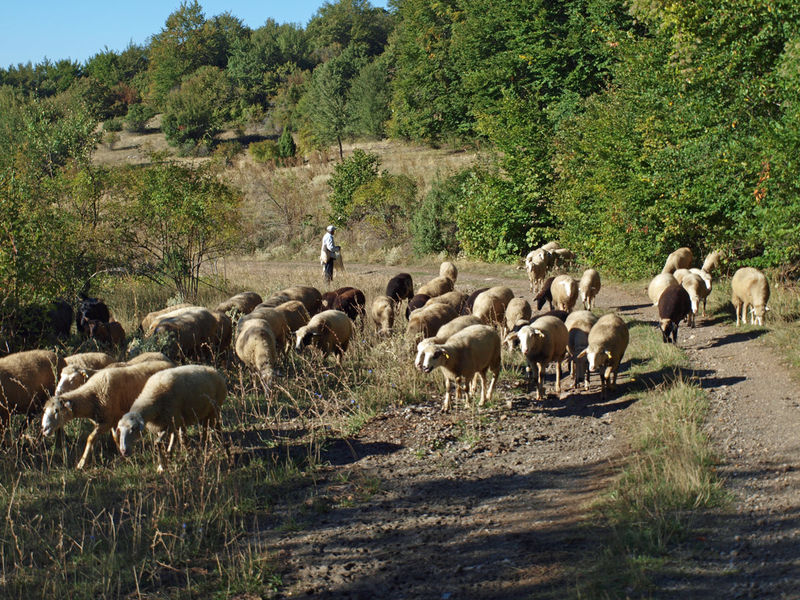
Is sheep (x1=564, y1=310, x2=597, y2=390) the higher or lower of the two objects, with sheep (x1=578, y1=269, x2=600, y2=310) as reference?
lower

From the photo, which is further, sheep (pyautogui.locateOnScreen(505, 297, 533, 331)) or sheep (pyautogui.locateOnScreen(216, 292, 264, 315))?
sheep (pyautogui.locateOnScreen(216, 292, 264, 315))

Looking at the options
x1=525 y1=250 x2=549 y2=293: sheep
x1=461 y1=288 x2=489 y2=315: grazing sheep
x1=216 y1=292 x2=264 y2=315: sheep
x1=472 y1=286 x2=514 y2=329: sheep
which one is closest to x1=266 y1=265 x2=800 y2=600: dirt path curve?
x1=472 y1=286 x2=514 y2=329: sheep

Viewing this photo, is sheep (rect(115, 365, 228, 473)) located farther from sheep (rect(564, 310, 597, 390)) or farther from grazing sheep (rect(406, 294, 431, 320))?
grazing sheep (rect(406, 294, 431, 320))

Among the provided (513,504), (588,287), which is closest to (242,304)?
(588,287)

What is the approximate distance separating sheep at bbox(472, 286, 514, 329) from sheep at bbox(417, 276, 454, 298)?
2308mm

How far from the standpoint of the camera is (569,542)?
6414mm

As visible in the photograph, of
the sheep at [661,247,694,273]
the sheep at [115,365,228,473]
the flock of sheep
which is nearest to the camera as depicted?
the sheep at [115,365,228,473]

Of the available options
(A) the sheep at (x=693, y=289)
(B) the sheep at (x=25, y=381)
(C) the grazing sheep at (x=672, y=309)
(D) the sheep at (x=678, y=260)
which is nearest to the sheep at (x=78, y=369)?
(B) the sheep at (x=25, y=381)

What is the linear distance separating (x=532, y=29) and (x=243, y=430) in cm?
3594

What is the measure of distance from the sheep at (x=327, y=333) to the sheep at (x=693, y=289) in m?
6.54

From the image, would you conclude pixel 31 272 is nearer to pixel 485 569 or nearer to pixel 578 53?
pixel 485 569

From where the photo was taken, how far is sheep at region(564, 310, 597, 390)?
11.0 m

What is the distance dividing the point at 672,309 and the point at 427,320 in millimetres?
4160

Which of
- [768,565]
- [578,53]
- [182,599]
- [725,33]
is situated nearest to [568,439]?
[768,565]
